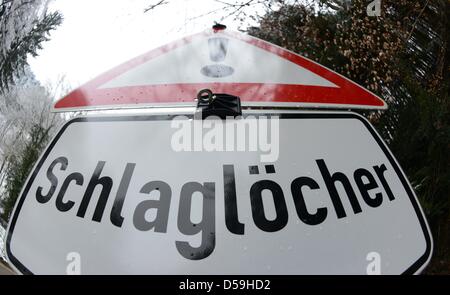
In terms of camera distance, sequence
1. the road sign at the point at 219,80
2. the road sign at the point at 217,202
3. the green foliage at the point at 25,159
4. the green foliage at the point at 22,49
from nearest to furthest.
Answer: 1. the road sign at the point at 217,202
2. the road sign at the point at 219,80
3. the green foliage at the point at 25,159
4. the green foliage at the point at 22,49

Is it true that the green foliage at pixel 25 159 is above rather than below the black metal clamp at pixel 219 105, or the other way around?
→ below

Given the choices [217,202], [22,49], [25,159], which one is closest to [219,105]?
[217,202]

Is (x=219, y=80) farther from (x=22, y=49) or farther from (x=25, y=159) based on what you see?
(x=22, y=49)

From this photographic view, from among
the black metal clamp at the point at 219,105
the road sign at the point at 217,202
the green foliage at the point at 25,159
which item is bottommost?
the green foliage at the point at 25,159

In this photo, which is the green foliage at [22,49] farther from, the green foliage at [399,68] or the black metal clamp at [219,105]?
the green foliage at [399,68]

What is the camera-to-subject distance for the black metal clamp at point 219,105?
125 cm

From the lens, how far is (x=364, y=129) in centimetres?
135

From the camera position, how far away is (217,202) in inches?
48.0

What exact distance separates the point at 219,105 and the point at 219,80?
0.09 meters

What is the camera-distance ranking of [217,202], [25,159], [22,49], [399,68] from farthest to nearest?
1. [399,68]
2. [22,49]
3. [25,159]
4. [217,202]

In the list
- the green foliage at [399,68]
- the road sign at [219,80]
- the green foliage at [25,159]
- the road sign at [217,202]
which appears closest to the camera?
the road sign at [217,202]

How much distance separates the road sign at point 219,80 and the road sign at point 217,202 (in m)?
0.05

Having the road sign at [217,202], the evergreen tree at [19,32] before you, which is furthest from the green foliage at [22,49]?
the road sign at [217,202]
